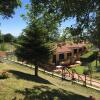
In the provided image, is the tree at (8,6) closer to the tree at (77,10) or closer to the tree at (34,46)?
the tree at (77,10)

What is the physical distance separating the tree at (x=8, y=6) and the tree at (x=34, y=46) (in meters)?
9.57

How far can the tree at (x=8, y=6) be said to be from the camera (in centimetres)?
2125

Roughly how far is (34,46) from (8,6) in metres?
11.4

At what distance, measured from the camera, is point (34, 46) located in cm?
3272

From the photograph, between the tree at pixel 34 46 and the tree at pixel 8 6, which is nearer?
the tree at pixel 8 6

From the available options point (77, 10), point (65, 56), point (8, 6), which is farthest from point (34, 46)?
point (65, 56)

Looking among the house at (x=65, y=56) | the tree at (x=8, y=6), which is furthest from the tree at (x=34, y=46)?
the house at (x=65, y=56)

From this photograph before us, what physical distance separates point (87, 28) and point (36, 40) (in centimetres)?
1332

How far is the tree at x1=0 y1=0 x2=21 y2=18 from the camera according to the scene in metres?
21.3

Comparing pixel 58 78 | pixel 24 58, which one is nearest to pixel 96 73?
pixel 58 78

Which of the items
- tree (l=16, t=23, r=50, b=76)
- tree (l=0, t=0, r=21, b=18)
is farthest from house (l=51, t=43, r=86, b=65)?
tree (l=0, t=0, r=21, b=18)

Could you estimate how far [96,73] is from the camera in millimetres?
45500

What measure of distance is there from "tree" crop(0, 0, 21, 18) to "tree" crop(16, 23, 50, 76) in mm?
9566

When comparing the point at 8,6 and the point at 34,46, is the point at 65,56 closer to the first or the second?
the point at 34,46
